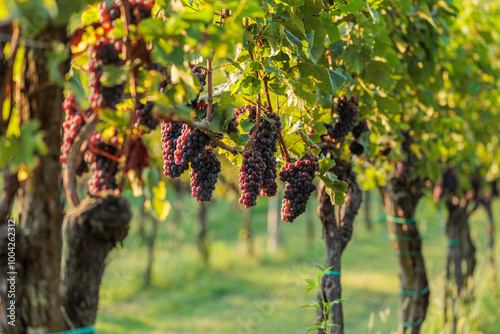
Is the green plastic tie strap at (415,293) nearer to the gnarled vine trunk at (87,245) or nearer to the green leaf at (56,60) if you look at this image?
the gnarled vine trunk at (87,245)

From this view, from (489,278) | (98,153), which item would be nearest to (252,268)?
(489,278)

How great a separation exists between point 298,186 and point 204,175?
0.40 m

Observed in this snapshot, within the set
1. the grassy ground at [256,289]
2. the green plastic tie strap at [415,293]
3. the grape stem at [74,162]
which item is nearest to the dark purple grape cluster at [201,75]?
the grape stem at [74,162]

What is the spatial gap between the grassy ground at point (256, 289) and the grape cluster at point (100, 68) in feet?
11.4

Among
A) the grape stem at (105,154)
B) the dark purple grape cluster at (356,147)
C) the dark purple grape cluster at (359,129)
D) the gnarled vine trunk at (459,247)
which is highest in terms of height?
the dark purple grape cluster at (359,129)

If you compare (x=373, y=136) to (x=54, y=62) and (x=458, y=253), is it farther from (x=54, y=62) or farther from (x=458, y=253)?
(x=458, y=253)

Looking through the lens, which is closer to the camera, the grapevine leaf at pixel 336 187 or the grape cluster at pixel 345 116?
the grapevine leaf at pixel 336 187

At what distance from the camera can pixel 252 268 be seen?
1074 cm

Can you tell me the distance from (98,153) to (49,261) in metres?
0.73

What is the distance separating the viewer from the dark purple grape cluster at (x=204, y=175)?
5.80ft

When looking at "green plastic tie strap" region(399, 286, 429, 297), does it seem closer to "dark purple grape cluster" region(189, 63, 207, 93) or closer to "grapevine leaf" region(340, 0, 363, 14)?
"grapevine leaf" region(340, 0, 363, 14)

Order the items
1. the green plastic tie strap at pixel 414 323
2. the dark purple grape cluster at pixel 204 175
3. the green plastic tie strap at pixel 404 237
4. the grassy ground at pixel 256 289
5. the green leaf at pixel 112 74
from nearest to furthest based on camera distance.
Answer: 1. the green leaf at pixel 112 74
2. the dark purple grape cluster at pixel 204 175
3. the green plastic tie strap at pixel 414 323
4. the green plastic tie strap at pixel 404 237
5. the grassy ground at pixel 256 289

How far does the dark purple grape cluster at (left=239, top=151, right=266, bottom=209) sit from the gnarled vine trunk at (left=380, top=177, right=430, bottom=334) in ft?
9.60

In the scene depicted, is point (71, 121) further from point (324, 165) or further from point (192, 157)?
point (324, 165)
